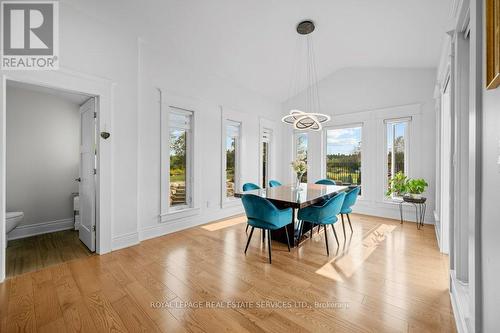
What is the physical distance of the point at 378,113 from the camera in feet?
16.5

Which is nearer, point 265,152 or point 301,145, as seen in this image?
point 265,152

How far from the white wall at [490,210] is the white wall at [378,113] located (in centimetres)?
406

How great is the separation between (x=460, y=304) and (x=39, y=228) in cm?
545

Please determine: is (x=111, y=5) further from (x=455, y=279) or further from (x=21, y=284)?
(x=455, y=279)

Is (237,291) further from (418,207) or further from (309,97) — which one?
(309,97)

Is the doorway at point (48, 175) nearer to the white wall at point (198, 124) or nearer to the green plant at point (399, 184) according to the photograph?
the white wall at point (198, 124)

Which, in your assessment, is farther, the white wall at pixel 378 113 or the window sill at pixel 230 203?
the window sill at pixel 230 203

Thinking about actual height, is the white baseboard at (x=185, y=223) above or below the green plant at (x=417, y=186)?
below

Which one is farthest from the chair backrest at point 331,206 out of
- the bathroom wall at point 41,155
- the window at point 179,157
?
the bathroom wall at point 41,155

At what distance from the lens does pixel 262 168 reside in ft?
19.7

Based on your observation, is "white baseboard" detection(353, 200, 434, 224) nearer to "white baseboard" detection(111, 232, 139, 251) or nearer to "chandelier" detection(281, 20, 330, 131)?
"chandelier" detection(281, 20, 330, 131)

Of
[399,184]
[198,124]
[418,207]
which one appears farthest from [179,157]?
[418,207]

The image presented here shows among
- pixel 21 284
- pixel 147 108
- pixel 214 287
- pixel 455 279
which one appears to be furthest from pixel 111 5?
pixel 455 279

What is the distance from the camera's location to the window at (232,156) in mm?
5086
